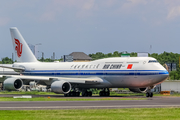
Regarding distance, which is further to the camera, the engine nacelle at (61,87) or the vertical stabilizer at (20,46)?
the vertical stabilizer at (20,46)

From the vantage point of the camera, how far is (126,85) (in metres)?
53.6

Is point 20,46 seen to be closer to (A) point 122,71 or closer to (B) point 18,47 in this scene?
(B) point 18,47

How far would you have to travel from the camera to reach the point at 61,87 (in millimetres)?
54000

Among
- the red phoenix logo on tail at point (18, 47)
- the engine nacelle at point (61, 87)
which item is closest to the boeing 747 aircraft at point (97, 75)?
the engine nacelle at point (61, 87)

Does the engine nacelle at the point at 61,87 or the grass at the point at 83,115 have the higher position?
the engine nacelle at the point at 61,87

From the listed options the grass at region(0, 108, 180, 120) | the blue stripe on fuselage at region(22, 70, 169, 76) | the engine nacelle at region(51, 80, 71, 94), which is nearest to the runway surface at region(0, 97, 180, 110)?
the grass at region(0, 108, 180, 120)

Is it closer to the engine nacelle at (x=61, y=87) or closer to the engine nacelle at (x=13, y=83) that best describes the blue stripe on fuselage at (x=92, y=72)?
the engine nacelle at (x=61, y=87)

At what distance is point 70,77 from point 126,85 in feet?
32.0

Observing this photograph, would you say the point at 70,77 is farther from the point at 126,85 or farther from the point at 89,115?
the point at 89,115

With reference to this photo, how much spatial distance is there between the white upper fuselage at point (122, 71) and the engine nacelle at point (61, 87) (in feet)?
11.0

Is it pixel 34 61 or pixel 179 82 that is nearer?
pixel 34 61

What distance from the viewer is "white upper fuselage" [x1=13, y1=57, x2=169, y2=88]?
51531mm

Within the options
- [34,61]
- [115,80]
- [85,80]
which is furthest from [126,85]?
[34,61]

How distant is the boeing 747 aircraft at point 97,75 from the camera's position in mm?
51812
